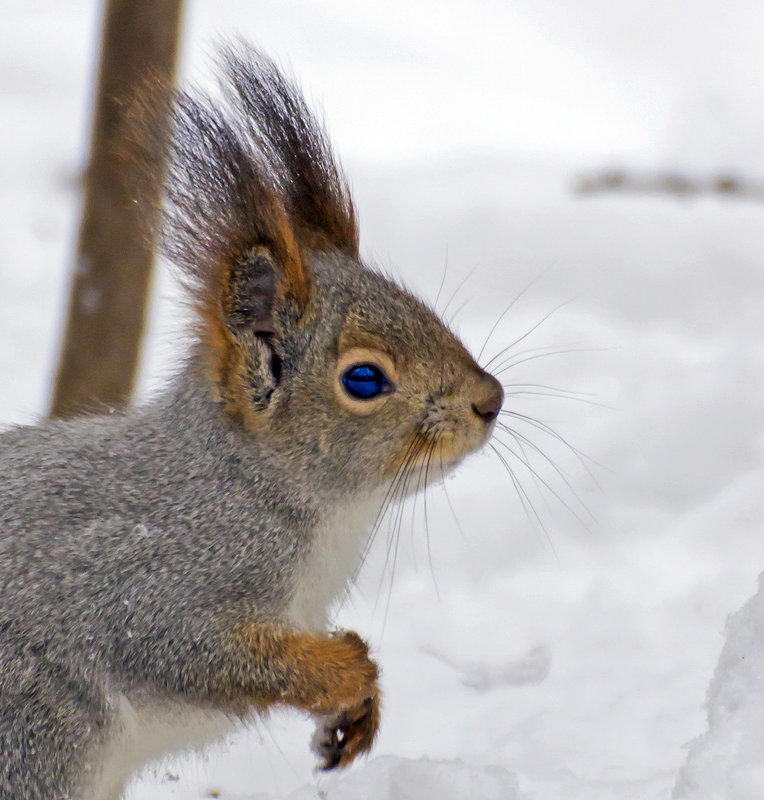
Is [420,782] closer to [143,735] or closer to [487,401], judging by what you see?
[143,735]

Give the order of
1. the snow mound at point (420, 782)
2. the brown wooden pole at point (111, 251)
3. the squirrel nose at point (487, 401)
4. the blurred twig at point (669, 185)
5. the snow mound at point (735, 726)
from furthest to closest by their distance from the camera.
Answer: the blurred twig at point (669, 185) → the brown wooden pole at point (111, 251) → the snow mound at point (420, 782) → the squirrel nose at point (487, 401) → the snow mound at point (735, 726)

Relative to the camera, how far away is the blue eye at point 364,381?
1242mm

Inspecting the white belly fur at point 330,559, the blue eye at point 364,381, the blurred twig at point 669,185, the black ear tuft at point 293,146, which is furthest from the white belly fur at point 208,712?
the blurred twig at point 669,185

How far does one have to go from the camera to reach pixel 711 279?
284 centimetres

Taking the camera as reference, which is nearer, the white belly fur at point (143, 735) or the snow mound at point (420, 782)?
the white belly fur at point (143, 735)

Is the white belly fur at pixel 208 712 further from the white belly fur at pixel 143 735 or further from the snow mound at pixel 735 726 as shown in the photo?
the snow mound at pixel 735 726

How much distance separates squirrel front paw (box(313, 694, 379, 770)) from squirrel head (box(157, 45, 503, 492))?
9.5 inches

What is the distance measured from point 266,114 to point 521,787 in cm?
85

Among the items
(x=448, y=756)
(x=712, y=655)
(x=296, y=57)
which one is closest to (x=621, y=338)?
(x=712, y=655)

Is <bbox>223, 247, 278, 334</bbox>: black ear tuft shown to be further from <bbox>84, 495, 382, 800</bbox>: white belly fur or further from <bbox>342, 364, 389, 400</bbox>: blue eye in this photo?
<bbox>84, 495, 382, 800</bbox>: white belly fur

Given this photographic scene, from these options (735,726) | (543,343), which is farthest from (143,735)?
(543,343)

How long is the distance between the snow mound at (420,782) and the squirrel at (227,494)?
5.2 inches

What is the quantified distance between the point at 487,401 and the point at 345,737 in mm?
380

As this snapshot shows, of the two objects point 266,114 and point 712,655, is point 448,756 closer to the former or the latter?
point 712,655
